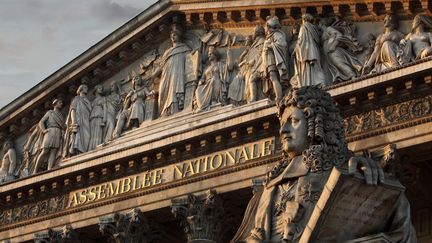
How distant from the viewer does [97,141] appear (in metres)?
27.3

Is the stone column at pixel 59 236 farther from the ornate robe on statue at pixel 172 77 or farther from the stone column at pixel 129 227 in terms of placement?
the ornate robe on statue at pixel 172 77

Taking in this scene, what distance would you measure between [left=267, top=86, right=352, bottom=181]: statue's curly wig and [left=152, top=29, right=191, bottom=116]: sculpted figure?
1965 centimetres

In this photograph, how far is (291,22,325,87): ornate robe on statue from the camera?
23.9 metres

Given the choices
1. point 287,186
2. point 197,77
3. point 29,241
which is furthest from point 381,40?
point 287,186

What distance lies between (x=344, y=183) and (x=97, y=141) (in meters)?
22.0

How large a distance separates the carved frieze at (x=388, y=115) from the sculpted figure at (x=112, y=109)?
6.49 meters

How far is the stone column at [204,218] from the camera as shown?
23.7 metres

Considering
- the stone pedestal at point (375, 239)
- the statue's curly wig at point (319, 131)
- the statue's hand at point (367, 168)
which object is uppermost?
the statue's curly wig at point (319, 131)

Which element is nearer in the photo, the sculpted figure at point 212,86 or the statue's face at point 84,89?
the sculpted figure at point 212,86

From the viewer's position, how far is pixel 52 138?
2830cm

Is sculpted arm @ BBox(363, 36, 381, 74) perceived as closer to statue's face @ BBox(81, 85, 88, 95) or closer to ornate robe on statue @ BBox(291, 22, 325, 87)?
ornate robe on statue @ BBox(291, 22, 325, 87)

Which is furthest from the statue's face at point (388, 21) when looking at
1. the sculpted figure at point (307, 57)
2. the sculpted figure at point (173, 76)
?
the sculpted figure at point (173, 76)

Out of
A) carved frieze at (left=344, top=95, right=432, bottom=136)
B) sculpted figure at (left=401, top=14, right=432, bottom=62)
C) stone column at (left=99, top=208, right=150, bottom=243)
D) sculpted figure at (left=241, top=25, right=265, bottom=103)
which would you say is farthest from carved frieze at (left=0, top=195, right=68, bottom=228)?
sculpted figure at (left=401, top=14, right=432, bottom=62)

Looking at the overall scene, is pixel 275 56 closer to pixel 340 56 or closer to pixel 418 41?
pixel 340 56
